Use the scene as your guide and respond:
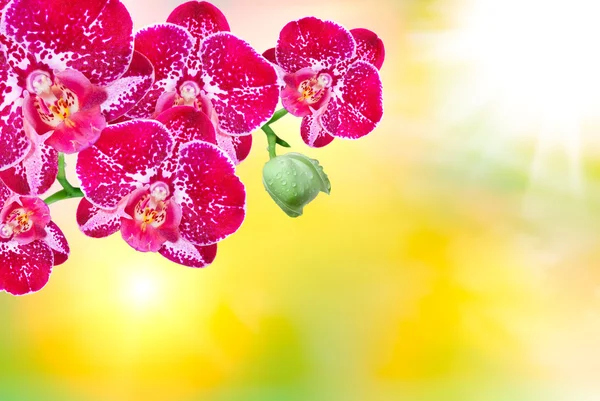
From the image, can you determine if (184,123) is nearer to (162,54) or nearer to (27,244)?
(162,54)

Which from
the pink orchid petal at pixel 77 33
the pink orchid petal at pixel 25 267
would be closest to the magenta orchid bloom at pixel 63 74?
the pink orchid petal at pixel 77 33

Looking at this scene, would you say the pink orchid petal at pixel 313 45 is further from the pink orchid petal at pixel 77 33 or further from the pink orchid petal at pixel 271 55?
the pink orchid petal at pixel 77 33

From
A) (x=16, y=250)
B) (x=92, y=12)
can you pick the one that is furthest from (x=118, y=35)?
(x=16, y=250)

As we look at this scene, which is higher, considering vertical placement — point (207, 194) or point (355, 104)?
point (355, 104)

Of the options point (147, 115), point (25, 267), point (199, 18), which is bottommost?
point (25, 267)

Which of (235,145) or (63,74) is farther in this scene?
(235,145)

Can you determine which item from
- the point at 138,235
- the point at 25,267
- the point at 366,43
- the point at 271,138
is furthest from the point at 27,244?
the point at 366,43
